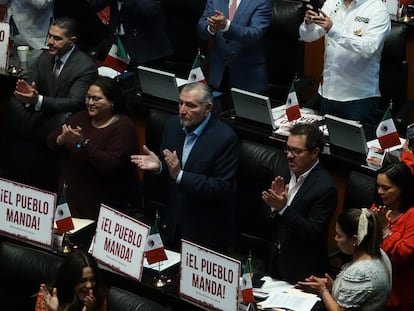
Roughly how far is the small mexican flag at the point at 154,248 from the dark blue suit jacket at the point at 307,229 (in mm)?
652

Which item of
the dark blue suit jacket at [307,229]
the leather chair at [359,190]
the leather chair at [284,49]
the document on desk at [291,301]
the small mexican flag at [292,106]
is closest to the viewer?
the document on desk at [291,301]

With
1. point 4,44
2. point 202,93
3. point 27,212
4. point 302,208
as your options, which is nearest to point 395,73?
point 202,93

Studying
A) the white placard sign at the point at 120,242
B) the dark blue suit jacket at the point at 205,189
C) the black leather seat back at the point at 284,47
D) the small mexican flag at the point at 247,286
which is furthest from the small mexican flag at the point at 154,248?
the black leather seat back at the point at 284,47

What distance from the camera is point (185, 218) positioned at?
6.32 metres

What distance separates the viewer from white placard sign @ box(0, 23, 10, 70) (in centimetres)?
812

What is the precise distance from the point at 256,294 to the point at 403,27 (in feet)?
8.93

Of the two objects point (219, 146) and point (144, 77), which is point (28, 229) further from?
point (144, 77)

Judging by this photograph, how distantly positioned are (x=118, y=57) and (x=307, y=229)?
2.46 metres

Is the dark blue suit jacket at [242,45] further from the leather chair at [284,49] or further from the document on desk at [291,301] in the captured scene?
the document on desk at [291,301]

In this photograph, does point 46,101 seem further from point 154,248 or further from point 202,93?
point 154,248

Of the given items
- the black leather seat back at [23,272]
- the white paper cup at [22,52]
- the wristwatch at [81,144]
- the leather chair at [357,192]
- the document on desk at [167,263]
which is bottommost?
the black leather seat back at [23,272]

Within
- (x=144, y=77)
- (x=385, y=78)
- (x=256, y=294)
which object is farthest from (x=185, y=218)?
(x=385, y=78)

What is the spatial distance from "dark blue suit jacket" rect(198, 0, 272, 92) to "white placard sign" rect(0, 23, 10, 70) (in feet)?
4.93

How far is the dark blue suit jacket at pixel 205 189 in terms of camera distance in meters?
6.14
